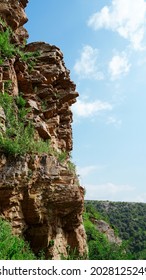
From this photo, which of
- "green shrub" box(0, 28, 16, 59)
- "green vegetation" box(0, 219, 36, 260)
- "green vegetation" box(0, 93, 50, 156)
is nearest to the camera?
"green vegetation" box(0, 219, 36, 260)

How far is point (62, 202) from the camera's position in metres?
9.59

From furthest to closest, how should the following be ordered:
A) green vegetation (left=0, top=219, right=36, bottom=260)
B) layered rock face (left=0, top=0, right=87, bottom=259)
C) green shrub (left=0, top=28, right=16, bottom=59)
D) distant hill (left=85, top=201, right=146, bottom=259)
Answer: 1. distant hill (left=85, top=201, right=146, bottom=259)
2. green shrub (left=0, top=28, right=16, bottom=59)
3. layered rock face (left=0, top=0, right=87, bottom=259)
4. green vegetation (left=0, top=219, right=36, bottom=260)

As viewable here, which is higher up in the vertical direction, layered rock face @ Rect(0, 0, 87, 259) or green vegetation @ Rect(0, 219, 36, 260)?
layered rock face @ Rect(0, 0, 87, 259)

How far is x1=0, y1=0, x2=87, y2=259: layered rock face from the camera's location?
8969 millimetres

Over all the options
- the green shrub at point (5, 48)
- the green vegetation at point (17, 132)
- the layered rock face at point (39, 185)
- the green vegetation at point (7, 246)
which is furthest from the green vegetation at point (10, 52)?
the green vegetation at point (7, 246)

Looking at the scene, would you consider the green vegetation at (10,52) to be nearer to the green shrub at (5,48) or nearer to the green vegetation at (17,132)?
the green shrub at (5,48)

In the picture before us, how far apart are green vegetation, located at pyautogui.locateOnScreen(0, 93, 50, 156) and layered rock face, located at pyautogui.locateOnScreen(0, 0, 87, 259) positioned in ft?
0.63

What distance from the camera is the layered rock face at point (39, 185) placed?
8.97 m

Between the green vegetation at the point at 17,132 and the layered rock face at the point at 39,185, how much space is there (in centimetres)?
19

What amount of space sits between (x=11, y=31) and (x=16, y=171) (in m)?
7.44

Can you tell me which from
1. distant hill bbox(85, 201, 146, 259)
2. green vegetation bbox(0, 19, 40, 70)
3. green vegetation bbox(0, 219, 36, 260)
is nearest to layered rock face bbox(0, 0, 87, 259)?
green vegetation bbox(0, 19, 40, 70)

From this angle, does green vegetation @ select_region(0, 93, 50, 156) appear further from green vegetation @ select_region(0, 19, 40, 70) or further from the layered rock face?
green vegetation @ select_region(0, 19, 40, 70)
